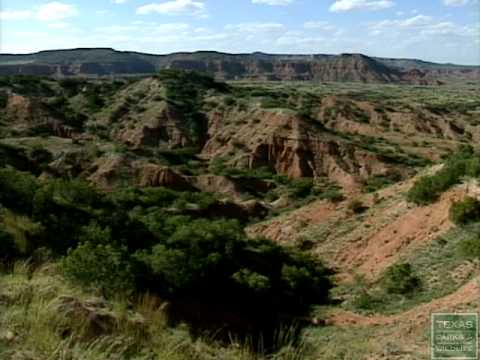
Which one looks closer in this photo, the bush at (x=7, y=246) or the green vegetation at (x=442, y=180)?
the bush at (x=7, y=246)

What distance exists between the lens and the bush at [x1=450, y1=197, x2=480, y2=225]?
69.5ft

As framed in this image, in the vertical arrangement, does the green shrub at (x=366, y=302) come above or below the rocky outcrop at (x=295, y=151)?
below

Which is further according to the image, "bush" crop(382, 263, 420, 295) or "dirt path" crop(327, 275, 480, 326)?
"bush" crop(382, 263, 420, 295)

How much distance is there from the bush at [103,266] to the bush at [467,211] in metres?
12.0

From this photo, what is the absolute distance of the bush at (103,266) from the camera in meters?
12.1

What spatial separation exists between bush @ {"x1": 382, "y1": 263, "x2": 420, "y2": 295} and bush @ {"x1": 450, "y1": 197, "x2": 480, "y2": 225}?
2.75m

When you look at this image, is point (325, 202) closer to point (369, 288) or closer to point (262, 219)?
point (262, 219)

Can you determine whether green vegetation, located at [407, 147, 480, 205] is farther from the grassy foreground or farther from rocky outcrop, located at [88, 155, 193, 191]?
rocky outcrop, located at [88, 155, 193, 191]

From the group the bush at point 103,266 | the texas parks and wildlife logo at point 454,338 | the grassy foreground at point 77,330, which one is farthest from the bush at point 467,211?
the grassy foreground at point 77,330

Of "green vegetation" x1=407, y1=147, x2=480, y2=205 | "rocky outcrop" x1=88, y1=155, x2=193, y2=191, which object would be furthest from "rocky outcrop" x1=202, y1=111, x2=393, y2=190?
"green vegetation" x1=407, y1=147, x2=480, y2=205

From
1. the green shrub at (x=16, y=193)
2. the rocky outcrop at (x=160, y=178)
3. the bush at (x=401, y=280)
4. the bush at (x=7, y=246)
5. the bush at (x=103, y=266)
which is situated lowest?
the rocky outcrop at (x=160, y=178)

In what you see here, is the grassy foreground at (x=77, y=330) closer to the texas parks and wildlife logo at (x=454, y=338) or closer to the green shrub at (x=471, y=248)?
the texas parks and wildlife logo at (x=454, y=338)

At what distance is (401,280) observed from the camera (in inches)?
756

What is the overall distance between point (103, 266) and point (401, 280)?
1006 centimetres
